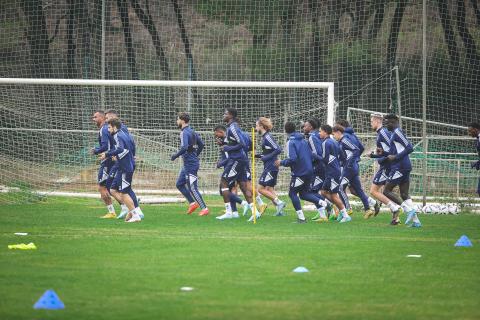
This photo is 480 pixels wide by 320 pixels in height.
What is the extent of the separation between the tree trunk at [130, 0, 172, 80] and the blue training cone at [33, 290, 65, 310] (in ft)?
75.5

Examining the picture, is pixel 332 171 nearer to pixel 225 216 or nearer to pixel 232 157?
pixel 232 157

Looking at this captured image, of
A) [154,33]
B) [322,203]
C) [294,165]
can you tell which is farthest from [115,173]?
[154,33]

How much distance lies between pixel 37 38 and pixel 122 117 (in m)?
5.22

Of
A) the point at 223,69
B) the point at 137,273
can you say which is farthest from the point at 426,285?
the point at 223,69

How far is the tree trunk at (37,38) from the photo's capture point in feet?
99.7

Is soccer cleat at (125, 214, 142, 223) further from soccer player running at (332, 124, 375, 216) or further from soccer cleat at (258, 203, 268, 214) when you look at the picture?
soccer player running at (332, 124, 375, 216)

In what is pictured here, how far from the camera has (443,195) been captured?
27.2 meters

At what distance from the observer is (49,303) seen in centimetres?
911

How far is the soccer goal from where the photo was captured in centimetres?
2441

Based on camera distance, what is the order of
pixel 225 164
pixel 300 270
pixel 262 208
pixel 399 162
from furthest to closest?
pixel 262 208 < pixel 225 164 < pixel 399 162 < pixel 300 270

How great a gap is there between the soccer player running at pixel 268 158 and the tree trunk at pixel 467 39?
9.40 m

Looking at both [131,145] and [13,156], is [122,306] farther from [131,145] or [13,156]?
[13,156]

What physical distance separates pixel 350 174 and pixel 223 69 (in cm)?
1241

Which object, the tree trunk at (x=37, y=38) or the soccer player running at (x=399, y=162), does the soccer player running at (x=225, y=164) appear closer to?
the soccer player running at (x=399, y=162)
